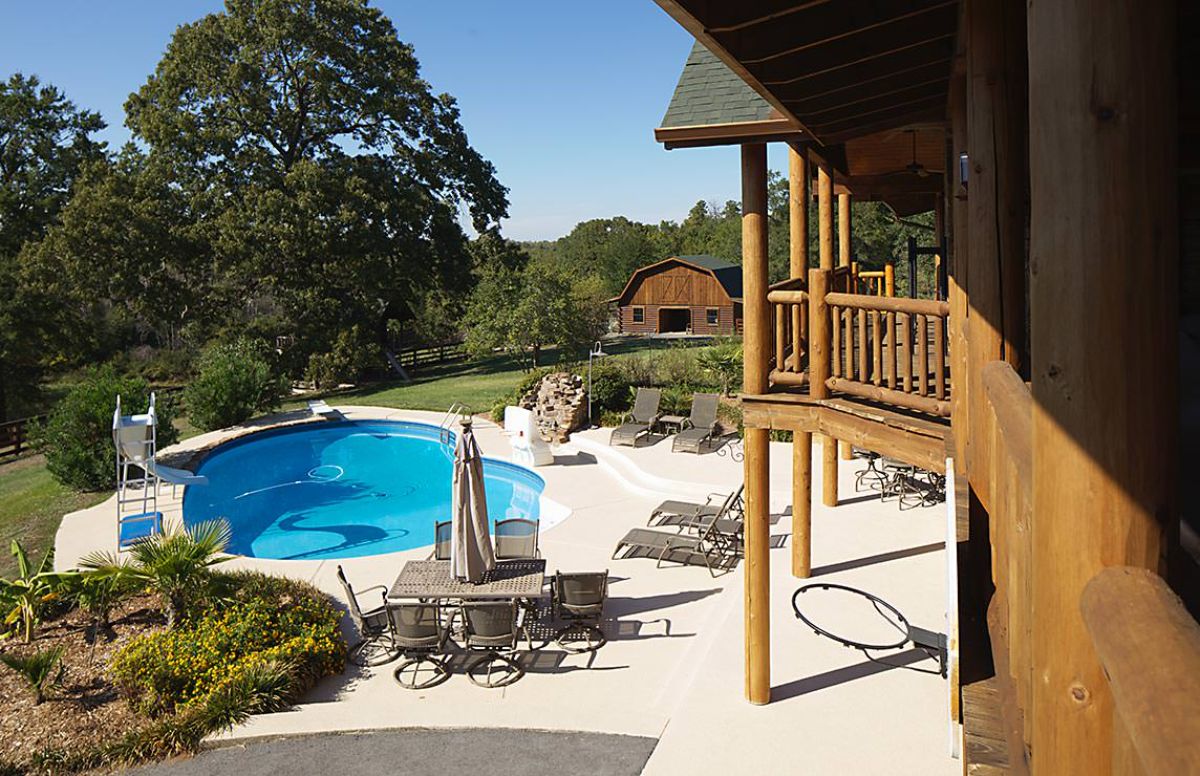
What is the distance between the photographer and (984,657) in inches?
113

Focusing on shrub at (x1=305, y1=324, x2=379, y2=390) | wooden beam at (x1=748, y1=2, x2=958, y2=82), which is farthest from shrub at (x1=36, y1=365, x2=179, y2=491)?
wooden beam at (x1=748, y1=2, x2=958, y2=82)

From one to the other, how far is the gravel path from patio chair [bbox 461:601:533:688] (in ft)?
3.47

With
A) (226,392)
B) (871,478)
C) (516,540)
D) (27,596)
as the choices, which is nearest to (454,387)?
(226,392)

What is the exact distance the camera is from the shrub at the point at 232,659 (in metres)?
8.05

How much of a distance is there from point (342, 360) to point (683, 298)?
838 inches

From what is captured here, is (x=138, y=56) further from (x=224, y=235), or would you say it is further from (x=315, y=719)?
(x=315, y=719)

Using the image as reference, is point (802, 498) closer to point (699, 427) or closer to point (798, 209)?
point (798, 209)

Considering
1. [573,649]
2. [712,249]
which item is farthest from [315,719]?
[712,249]

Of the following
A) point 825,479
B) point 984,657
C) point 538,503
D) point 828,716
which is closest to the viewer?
point 984,657

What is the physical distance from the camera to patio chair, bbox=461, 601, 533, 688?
8.53m

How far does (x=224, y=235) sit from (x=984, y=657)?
31.8 metres

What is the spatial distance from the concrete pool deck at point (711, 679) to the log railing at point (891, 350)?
270 centimetres

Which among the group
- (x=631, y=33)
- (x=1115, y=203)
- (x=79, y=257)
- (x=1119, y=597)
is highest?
(x=631, y=33)

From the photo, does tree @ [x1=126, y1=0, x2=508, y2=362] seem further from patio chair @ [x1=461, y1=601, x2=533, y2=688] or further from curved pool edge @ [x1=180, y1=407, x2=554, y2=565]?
patio chair @ [x1=461, y1=601, x2=533, y2=688]
